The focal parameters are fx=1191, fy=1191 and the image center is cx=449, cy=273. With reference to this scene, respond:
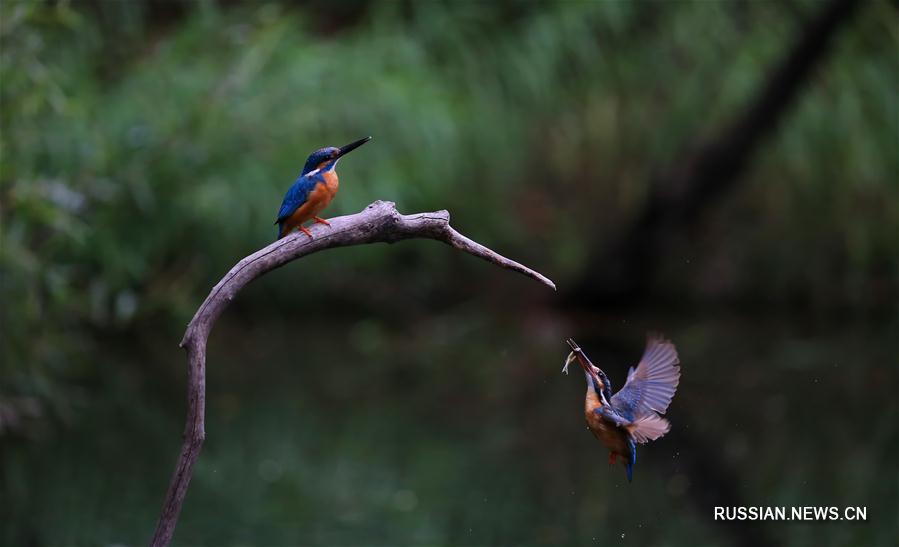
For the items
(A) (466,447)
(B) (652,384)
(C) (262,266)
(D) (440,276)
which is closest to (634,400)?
(B) (652,384)

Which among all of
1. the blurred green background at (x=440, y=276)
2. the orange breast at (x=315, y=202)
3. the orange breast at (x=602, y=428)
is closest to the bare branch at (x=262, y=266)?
the orange breast at (x=315, y=202)

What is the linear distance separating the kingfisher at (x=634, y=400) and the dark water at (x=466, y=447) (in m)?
1.88

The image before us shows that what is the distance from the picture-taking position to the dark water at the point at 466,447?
4.46 metres

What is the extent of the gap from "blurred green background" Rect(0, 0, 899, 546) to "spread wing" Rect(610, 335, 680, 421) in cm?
188

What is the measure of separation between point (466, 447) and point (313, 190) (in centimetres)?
288

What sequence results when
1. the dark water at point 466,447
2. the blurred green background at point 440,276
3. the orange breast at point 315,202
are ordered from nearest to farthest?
the orange breast at point 315,202
the dark water at point 466,447
the blurred green background at point 440,276

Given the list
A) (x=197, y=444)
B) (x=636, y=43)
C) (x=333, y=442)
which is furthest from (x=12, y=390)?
(x=636, y=43)

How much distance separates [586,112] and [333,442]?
12.7 feet

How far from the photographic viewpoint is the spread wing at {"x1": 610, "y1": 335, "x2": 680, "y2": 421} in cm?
253

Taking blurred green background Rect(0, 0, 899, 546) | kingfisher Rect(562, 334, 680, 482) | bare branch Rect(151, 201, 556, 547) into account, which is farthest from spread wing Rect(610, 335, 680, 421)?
blurred green background Rect(0, 0, 899, 546)

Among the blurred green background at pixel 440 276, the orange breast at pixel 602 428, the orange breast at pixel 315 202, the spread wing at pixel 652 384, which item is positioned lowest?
the orange breast at pixel 602 428

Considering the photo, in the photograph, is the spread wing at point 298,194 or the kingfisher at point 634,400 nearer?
the kingfisher at point 634,400

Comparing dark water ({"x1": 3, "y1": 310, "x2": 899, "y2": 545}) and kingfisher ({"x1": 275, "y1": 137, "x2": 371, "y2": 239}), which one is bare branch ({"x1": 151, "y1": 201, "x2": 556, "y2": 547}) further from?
dark water ({"x1": 3, "y1": 310, "x2": 899, "y2": 545})

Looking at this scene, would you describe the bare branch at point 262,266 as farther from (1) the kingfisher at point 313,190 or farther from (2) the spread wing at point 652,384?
(2) the spread wing at point 652,384
